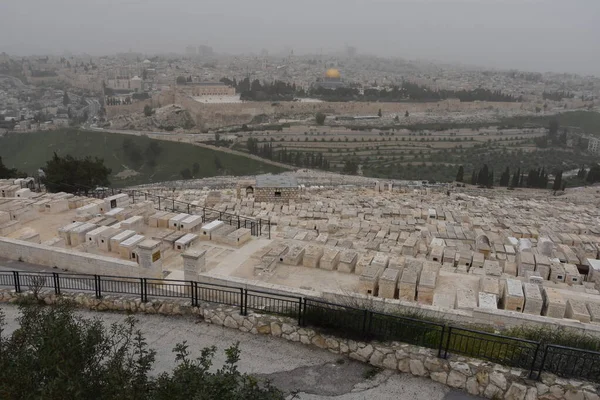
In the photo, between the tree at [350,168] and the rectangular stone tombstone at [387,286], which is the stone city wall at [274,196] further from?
the tree at [350,168]

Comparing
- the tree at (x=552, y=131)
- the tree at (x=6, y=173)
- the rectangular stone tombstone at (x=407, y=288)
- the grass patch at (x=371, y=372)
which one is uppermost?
the grass patch at (x=371, y=372)

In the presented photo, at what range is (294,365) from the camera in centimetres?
503

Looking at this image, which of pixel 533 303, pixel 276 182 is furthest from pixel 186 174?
pixel 533 303

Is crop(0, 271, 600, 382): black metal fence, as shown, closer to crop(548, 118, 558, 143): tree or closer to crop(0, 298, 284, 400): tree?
crop(0, 298, 284, 400): tree

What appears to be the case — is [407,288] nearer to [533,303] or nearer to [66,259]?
[533,303]

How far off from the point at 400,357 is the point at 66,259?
6.46 metres

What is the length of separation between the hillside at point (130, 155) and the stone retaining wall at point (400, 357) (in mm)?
33532

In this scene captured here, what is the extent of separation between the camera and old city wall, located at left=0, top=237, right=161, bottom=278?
26.6 ft

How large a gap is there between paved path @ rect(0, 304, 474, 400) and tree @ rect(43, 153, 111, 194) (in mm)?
11281

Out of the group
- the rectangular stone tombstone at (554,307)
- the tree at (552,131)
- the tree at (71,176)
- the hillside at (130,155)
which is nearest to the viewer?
the rectangular stone tombstone at (554,307)

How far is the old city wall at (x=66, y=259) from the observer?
26.6 feet

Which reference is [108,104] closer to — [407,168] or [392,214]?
[407,168]

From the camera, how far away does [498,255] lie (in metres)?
12.5

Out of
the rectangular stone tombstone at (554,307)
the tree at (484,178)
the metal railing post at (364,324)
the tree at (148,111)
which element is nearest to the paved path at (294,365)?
the metal railing post at (364,324)
